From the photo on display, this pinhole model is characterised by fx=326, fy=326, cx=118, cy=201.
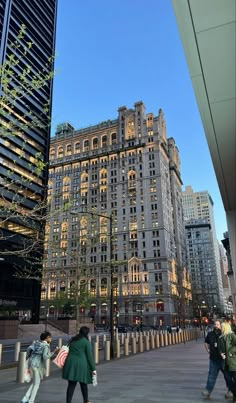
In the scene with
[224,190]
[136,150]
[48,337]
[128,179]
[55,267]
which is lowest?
[48,337]

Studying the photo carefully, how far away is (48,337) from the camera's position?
7.69 m

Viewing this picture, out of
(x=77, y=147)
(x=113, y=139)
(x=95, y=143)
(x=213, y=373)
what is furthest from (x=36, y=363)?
(x=77, y=147)

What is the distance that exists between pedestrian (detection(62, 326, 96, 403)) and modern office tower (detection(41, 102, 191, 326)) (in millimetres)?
78675

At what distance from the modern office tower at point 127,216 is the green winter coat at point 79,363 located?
258ft

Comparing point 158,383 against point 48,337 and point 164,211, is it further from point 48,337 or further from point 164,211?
point 164,211

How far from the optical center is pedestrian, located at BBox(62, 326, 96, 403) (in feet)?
21.8

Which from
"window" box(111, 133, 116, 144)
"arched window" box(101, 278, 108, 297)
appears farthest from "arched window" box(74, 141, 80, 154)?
"arched window" box(101, 278, 108, 297)

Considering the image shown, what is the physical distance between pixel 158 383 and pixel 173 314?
8634 centimetres

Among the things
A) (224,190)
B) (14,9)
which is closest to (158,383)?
(224,190)

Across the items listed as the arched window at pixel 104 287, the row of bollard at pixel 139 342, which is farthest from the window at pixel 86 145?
the row of bollard at pixel 139 342

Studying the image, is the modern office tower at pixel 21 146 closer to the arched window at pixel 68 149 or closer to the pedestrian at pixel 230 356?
the pedestrian at pixel 230 356

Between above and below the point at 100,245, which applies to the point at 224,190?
below

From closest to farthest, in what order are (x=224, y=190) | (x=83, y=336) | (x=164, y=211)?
1. (x=83, y=336)
2. (x=224, y=190)
3. (x=164, y=211)

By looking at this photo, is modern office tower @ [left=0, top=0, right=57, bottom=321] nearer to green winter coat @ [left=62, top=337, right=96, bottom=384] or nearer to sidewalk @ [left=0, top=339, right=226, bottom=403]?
sidewalk @ [left=0, top=339, right=226, bottom=403]
